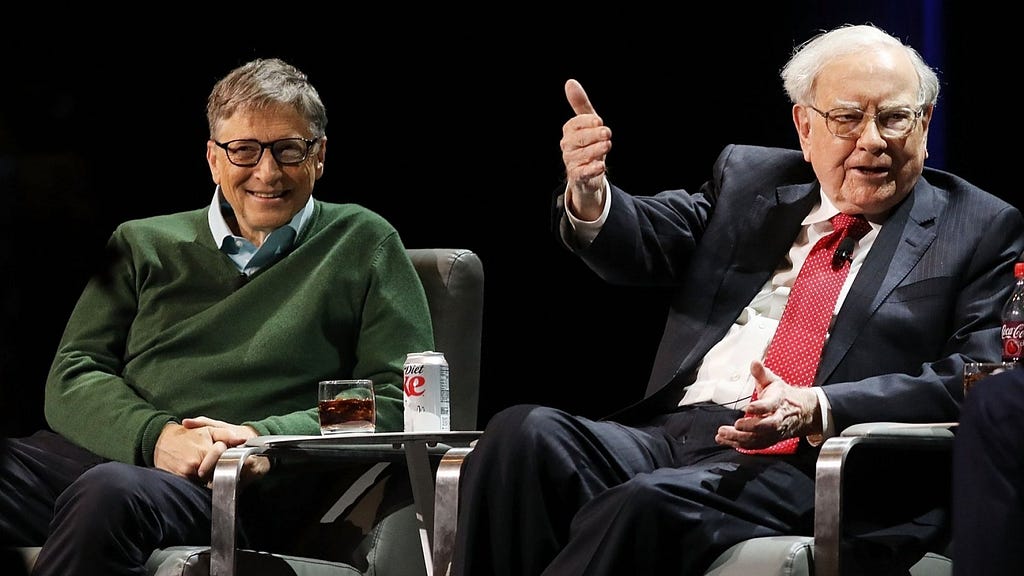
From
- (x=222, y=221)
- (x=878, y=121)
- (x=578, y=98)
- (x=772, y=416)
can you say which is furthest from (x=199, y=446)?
(x=878, y=121)

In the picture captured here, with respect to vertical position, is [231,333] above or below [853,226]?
below

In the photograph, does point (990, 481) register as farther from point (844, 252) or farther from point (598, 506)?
point (844, 252)

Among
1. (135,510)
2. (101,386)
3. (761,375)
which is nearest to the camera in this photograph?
(761,375)

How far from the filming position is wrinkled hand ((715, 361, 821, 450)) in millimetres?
2232

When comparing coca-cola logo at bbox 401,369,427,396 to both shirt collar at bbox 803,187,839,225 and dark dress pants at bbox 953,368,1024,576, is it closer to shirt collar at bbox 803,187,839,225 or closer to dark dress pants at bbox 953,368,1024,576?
shirt collar at bbox 803,187,839,225

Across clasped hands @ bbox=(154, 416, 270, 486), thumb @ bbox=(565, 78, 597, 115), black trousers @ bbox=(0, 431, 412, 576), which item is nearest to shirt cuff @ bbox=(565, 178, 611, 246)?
thumb @ bbox=(565, 78, 597, 115)

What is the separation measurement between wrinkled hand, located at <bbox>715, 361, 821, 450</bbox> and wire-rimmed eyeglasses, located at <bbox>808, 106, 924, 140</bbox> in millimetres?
592

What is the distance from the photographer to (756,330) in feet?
8.76

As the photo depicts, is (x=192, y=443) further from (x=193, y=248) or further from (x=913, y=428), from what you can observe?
(x=913, y=428)

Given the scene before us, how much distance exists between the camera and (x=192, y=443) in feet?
8.60

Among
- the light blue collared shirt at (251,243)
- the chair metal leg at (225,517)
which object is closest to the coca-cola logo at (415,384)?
the chair metal leg at (225,517)

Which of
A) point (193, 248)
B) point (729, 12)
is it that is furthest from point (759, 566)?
point (729, 12)

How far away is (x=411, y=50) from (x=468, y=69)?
189 millimetres

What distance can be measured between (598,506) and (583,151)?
741 mm
